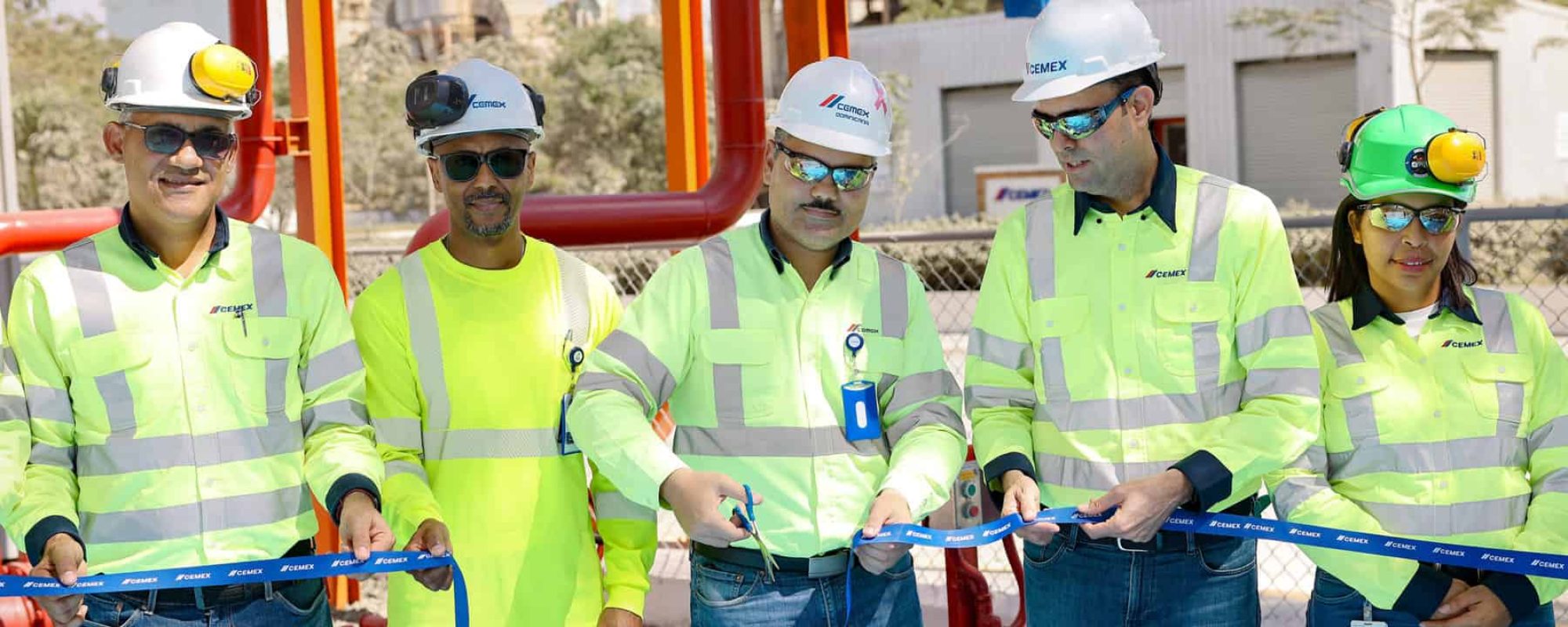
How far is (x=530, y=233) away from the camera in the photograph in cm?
528

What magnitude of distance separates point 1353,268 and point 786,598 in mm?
1559

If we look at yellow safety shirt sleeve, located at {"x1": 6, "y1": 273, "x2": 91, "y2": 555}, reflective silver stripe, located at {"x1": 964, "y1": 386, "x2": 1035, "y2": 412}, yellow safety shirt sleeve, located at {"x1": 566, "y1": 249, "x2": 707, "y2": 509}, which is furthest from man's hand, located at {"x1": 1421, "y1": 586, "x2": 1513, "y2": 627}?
yellow safety shirt sleeve, located at {"x1": 6, "y1": 273, "x2": 91, "y2": 555}

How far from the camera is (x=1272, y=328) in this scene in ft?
10.7

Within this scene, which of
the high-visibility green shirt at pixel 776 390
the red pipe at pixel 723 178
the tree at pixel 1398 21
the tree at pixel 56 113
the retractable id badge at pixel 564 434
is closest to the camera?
the high-visibility green shirt at pixel 776 390

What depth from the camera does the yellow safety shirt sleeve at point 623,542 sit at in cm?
344

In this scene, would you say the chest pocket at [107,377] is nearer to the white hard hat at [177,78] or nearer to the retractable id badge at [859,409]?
the white hard hat at [177,78]

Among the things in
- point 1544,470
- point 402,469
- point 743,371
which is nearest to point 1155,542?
point 1544,470

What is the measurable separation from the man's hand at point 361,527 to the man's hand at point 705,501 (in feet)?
1.98

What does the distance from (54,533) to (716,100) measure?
3.38m

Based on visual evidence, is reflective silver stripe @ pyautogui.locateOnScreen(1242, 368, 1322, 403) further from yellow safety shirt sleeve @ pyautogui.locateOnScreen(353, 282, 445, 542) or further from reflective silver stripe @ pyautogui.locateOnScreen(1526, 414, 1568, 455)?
yellow safety shirt sleeve @ pyautogui.locateOnScreen(353, 282, 445, 542)

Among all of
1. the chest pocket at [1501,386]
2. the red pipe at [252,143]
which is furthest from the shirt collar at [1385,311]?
the red pipe at [252,143]

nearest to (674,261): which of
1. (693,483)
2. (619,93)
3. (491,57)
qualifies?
(693,483)

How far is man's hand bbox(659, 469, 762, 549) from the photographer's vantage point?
2975mm

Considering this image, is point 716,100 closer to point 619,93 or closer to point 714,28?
point 714,28
